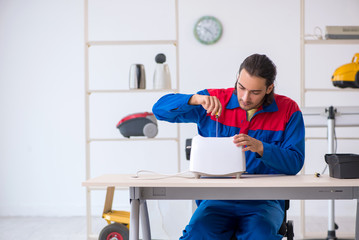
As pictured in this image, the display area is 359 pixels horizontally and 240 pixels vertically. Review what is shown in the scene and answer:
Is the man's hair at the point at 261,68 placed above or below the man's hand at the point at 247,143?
above

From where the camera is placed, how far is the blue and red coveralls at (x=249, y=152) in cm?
173

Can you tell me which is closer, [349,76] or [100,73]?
[349,76]

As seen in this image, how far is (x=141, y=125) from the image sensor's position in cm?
350

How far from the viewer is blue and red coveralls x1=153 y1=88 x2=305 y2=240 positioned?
1.73 meters

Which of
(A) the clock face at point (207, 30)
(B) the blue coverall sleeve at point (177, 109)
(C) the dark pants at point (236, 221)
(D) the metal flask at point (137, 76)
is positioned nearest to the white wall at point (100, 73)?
(A) the clock face at point (207, 30)

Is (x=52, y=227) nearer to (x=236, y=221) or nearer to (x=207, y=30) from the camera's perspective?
(x=207, y=30)

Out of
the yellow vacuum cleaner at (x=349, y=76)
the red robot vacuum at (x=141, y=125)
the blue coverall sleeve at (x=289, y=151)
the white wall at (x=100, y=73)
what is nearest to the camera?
the blue coverall sleeve at (x=289, y=151)

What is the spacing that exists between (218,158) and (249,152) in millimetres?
259

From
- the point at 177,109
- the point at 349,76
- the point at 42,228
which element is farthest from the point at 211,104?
the point at 42,228

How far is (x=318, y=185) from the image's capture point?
62.6 inches

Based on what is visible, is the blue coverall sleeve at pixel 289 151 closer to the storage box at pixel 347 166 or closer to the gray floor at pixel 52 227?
the storage box at pixel 347 166

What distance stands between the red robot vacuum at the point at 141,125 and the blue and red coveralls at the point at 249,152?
1.33 metres

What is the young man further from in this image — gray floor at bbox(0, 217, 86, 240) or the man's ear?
gray floor at bbox(0, 217, 86, 240)

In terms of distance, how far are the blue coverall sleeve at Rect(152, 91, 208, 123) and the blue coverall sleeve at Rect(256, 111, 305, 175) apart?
0.37m
